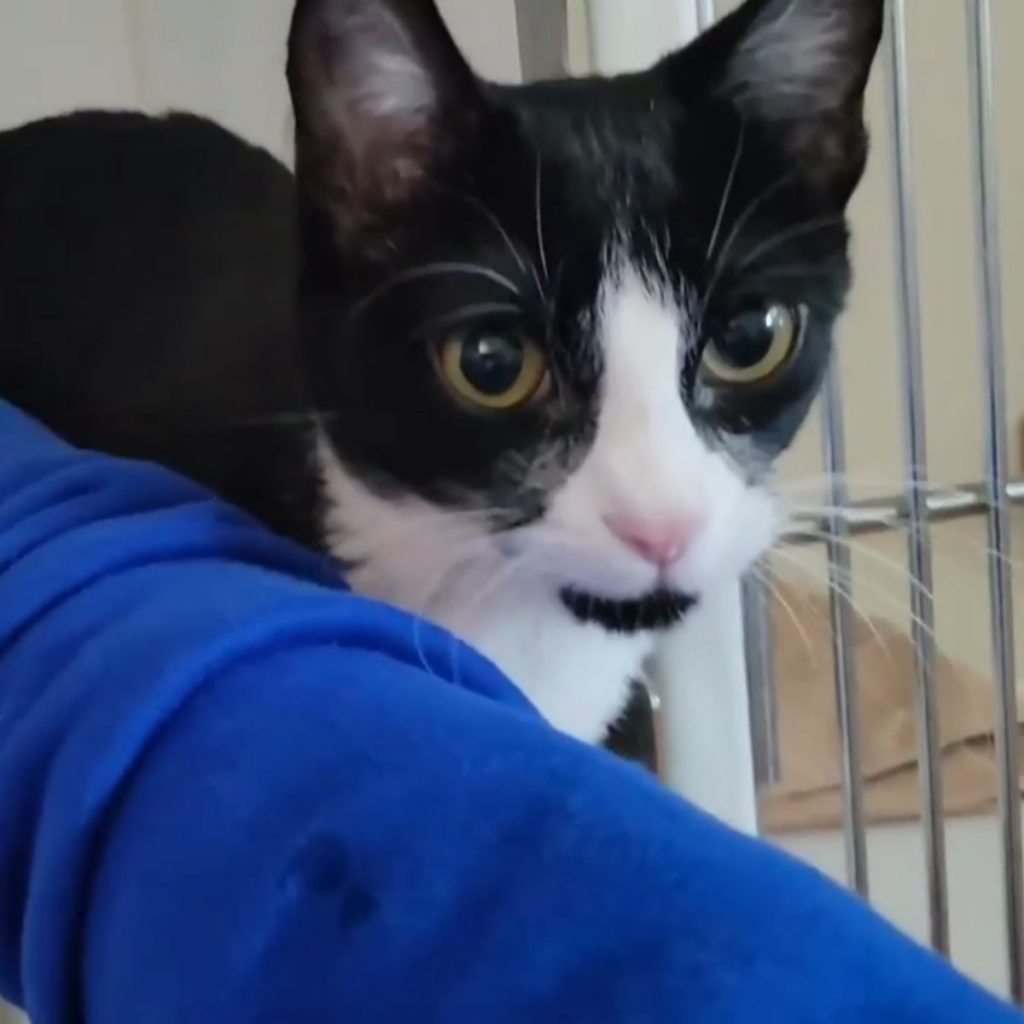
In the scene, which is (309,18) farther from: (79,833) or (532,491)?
(79,833)

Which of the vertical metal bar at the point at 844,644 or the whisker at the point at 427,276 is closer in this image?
the whisker at the point at 427,276

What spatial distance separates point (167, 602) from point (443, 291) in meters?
0.19

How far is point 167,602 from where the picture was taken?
40 centimetres

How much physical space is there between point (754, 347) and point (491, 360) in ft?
0.34

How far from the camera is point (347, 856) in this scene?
0.95 feet

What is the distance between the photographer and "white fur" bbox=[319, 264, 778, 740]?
516mm

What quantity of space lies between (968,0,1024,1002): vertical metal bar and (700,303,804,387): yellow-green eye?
0.09 meters

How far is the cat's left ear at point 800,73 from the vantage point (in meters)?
0.58

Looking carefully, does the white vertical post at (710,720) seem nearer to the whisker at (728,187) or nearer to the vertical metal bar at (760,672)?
the vertical metal bar at (760,672)

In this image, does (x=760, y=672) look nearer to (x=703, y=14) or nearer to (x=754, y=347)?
(x=754, y=347)

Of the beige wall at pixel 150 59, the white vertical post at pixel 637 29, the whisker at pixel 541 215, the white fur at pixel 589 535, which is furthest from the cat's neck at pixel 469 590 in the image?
the beige wall at pixel 150 59

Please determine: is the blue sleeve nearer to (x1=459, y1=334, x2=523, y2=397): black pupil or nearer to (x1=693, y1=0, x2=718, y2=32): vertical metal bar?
(x1=459, y1=334, x2=523, y2=397): black pupil

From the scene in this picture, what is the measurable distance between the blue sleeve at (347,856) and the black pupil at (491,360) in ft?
0.48

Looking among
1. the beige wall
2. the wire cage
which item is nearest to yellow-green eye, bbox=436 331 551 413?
the wire cage
